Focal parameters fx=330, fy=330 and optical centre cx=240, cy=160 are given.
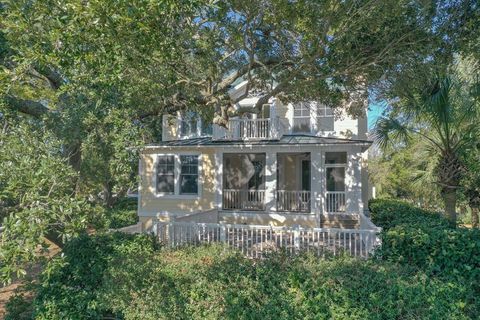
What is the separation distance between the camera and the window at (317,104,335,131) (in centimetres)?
1620

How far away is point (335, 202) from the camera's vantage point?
1471 centimetres

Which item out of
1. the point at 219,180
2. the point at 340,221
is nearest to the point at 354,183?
the point at 340,221

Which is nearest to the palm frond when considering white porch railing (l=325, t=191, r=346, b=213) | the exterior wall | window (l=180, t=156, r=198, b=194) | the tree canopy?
the tree canopy

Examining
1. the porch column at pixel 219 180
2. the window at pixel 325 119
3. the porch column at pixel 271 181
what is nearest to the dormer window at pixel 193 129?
the porch column at pixel 219 180

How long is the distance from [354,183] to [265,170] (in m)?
3.98

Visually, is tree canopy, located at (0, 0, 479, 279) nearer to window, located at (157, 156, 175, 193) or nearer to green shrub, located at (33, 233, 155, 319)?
green shrub, located at (33, 233, 155, 319)

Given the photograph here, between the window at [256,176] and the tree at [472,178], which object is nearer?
the tree at [472,178]

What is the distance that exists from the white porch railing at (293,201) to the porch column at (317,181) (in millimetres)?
719

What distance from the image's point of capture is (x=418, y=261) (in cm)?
615

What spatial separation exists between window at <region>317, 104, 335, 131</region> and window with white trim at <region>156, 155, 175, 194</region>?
7.53 meters

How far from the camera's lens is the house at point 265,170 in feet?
46.9

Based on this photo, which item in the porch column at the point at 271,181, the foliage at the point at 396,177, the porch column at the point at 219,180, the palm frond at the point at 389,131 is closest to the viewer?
the palm frond at the point at 389,131

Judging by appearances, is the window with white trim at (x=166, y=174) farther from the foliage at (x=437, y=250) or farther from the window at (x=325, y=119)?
the foliage at (x=437, y=250)

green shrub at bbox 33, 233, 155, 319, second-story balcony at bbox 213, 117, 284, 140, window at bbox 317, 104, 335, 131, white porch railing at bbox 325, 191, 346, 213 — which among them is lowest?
green shrub at bbox 33, 233, 155, 319
